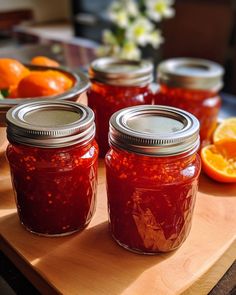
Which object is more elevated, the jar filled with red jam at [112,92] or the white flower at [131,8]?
the white flower at [131,8]

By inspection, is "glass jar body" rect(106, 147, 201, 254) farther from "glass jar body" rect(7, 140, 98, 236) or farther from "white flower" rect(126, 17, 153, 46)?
"white flower" rect(126, 17, 153, 46)

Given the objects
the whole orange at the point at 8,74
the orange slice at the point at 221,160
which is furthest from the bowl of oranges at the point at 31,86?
the orange slice at the point at 221,160

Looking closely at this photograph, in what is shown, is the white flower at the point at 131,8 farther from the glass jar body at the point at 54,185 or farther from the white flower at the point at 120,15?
the glass jar body at the point at 54,185

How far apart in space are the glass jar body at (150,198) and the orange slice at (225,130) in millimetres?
251

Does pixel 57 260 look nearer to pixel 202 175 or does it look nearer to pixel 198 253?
pixel 198 253

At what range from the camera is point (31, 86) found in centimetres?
65

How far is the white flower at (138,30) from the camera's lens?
1.28m

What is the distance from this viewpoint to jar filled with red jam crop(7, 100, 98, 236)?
472 millimetres

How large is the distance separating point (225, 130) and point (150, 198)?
1.17ft

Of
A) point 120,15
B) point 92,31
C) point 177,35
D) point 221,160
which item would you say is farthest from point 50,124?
point 92,31

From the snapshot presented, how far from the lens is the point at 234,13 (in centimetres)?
193

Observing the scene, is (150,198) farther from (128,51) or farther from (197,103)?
(128,51)

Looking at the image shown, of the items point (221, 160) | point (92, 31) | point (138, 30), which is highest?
point (138, 30)

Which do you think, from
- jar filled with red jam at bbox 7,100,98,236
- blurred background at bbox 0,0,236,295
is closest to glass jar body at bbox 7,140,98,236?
jar filled with red jam at bbox 7,100,98,236
